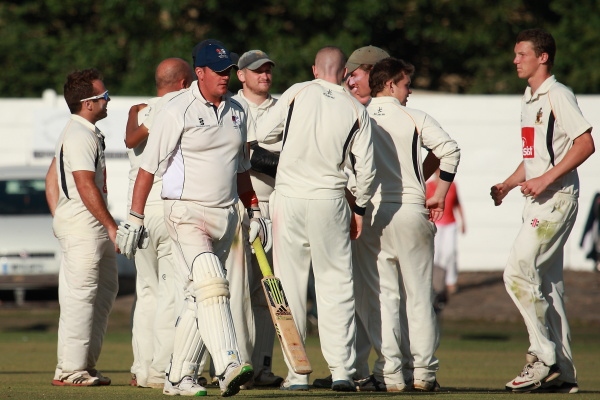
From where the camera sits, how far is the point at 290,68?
77.0 ft

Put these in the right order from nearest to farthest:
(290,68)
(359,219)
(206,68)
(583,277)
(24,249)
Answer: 1. (206,68)
2. (359,219)
3. (24,249)
4. (583,277)
5. (290,68)

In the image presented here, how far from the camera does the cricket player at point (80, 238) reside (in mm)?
9281

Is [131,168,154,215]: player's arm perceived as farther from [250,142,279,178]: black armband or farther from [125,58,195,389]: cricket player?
[250,142,279,178]: black armband

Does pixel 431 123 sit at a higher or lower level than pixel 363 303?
higher

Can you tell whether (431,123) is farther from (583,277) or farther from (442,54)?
(442,54)

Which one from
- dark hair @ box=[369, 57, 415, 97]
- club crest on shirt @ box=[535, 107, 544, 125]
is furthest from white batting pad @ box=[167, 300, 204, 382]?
club crest on shirt @ box=[535, 107, 544, 125]

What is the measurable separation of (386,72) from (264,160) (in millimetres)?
1180

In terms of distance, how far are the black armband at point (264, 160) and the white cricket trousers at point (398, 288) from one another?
83 cm

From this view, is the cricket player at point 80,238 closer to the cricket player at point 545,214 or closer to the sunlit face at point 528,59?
the cricket player at point 545,214

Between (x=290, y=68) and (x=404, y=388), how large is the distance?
1510 centimetres

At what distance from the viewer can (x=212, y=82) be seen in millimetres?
7867

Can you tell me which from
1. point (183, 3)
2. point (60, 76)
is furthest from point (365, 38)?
point (60, 76)

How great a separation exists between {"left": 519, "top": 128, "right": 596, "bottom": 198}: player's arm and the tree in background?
14815mm

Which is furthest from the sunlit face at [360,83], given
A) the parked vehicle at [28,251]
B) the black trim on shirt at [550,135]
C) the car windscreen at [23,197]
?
the car windscreen at [23,197]
